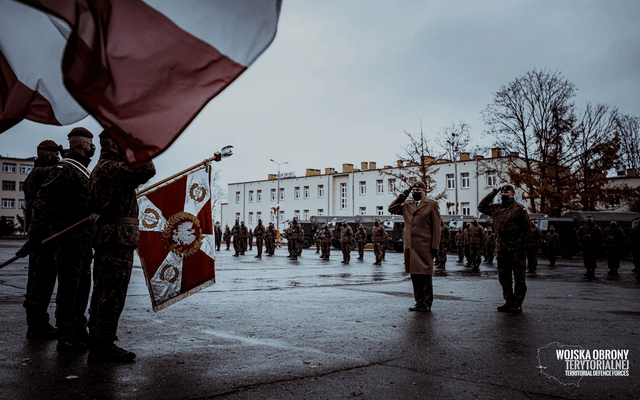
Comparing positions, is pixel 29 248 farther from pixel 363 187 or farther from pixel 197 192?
pixel 363 187

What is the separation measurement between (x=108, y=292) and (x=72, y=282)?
85cm

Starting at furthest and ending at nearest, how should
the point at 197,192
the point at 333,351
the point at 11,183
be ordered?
the point at 11,183
the point at 197,192
the point at 333,351

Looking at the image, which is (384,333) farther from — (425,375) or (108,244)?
(108,244)

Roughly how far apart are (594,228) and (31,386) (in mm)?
18874

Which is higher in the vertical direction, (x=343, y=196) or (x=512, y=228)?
(x=343, y=196)

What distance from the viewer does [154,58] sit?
8.70ft

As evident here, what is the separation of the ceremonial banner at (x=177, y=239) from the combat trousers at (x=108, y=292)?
0.79 metres

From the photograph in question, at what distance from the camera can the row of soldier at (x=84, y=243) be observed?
4.59 metres

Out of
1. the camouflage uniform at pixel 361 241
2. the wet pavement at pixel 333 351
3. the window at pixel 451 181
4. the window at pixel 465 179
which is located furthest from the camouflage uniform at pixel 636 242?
the window at pixel 451 181

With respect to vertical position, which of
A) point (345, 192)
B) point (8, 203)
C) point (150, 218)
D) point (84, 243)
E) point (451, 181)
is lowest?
point (84, 243)

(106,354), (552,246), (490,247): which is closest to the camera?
(106,354)

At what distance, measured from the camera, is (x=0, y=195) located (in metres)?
99.4

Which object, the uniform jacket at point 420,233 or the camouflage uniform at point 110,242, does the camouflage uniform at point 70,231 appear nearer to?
the camouflage uniform at point 110,242

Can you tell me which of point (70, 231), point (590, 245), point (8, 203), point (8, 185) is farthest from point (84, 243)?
point (8, 185)
